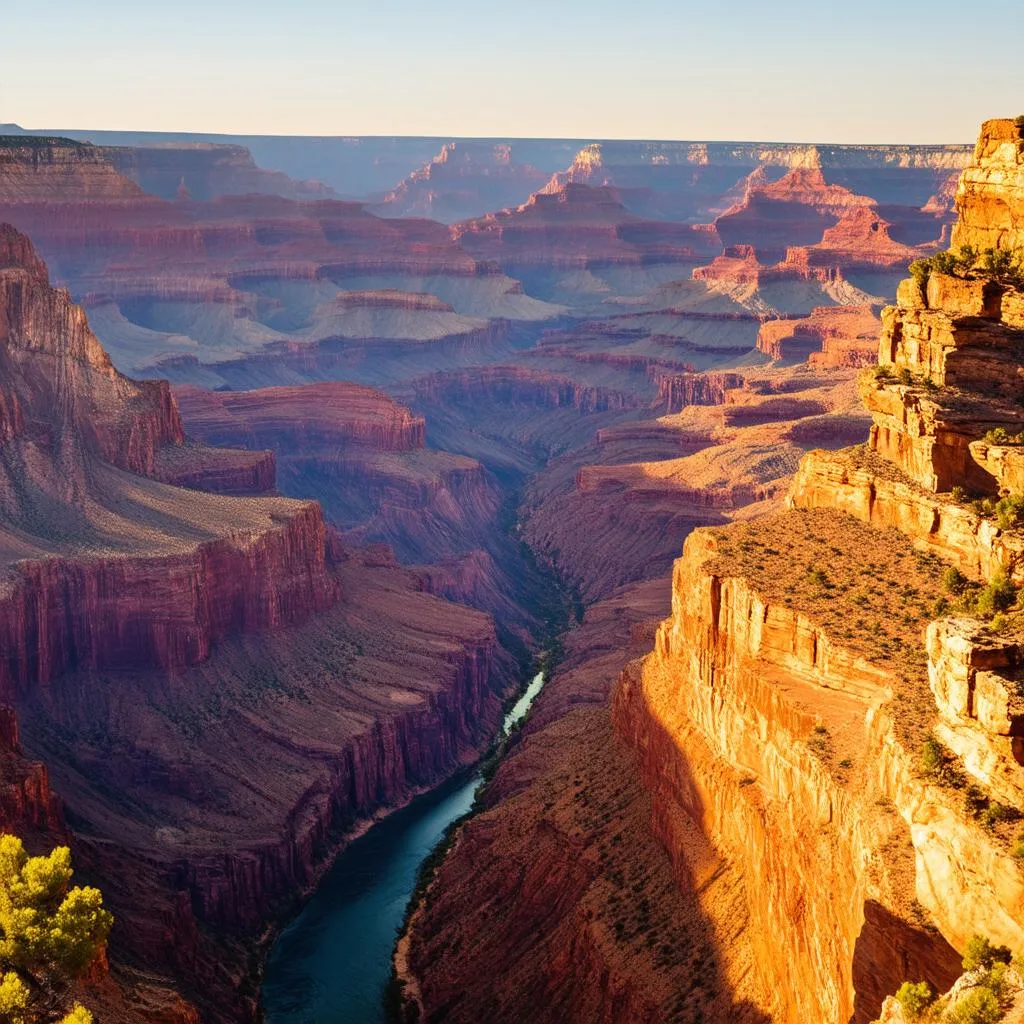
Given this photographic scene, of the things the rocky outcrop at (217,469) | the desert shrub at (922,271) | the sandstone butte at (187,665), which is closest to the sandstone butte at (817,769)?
the desert shrub at (922,271)

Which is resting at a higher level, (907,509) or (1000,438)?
(1000,438)

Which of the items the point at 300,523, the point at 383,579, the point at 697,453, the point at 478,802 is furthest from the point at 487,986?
the point at 697,453

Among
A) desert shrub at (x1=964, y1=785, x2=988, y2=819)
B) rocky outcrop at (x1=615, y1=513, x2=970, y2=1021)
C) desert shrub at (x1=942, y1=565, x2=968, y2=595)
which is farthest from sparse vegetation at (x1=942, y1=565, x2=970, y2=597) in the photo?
desert shrub at (x1=964, y1=785, x2=988, y2=819)

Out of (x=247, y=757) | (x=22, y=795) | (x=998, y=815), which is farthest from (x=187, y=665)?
(x=998, y=815)

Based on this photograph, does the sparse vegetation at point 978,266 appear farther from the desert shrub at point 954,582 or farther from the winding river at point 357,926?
the winding river at point 357,926

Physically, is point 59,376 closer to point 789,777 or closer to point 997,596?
point 789,777
